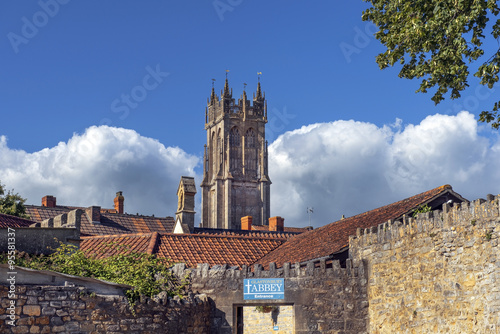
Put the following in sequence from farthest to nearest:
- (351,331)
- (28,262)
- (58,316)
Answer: (351,331) → (28,262) → (58,316)

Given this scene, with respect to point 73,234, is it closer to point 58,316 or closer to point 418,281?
point 58,316

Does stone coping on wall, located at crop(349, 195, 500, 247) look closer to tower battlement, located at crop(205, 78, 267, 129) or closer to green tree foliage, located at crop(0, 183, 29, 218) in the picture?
green tree foliage, located at crop(0, 183, 29, 218)

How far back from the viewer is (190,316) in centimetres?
1800

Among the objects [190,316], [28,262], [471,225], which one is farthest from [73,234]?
[471,225]

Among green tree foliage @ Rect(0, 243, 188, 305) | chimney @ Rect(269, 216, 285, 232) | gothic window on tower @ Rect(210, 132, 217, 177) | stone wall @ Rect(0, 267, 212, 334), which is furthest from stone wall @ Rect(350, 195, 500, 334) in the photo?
gothic window on tower @ Rect(210, 132, 217, 177)

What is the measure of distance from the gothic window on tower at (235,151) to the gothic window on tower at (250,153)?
3.78 ft

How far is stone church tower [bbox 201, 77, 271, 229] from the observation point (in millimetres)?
100500

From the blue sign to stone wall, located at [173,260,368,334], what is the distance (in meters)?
0.12

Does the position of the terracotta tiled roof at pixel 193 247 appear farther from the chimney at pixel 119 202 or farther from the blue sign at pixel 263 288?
the chimney at pixel 119 202

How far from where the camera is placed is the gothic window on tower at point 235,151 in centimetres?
10300

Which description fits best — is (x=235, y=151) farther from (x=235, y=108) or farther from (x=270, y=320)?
(x=270, y=320)

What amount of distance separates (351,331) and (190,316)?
4.83 m

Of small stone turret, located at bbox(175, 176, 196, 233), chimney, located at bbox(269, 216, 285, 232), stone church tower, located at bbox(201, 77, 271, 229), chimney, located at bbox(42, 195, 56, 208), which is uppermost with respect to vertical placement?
stone church tower, located at bbox(201, 77, 271, 229)

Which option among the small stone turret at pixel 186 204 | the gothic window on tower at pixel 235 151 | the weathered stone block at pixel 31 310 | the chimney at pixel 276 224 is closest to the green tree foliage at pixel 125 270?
the weathered stone block at pixel 31 310
